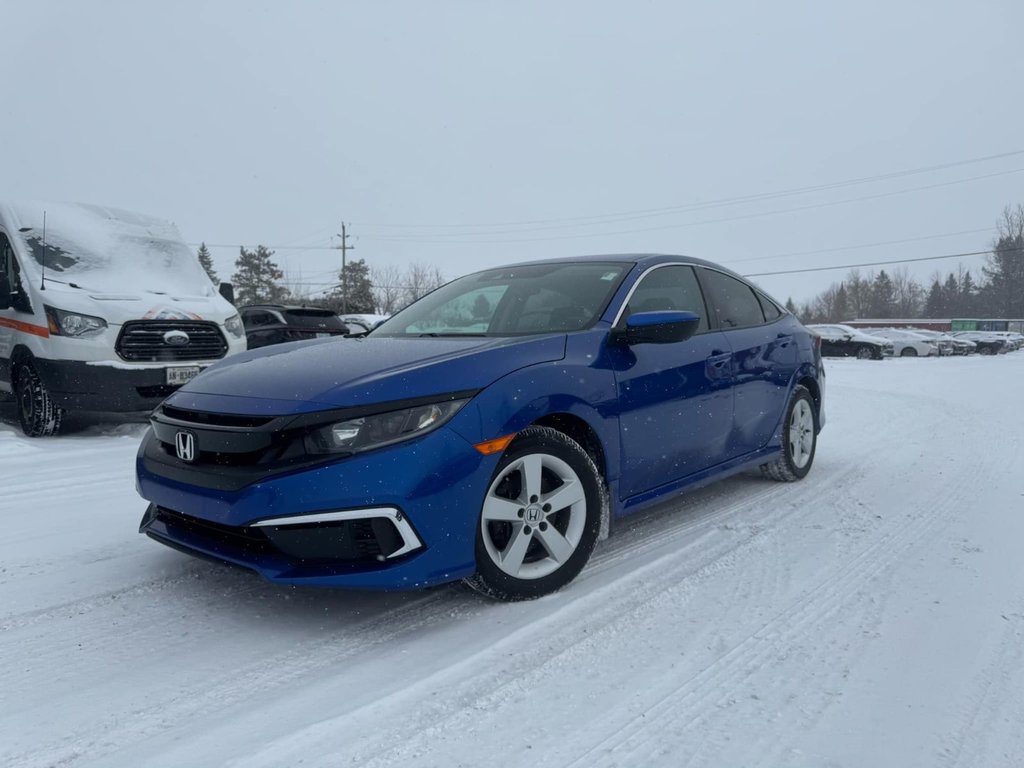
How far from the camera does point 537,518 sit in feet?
9.32

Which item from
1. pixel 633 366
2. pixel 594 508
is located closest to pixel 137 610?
pixel 594 508

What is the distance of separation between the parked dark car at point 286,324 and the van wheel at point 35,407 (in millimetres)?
4844

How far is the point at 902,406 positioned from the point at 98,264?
972 cm

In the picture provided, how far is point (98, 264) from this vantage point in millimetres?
7148

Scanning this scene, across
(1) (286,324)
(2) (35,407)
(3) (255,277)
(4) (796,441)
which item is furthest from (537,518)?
(3) (255,277)

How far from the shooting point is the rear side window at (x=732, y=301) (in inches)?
168

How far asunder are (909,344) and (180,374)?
106 feet

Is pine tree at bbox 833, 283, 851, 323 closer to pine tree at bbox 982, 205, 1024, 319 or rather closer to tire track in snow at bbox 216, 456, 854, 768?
pine tree at bbox 982, 205, 1024, 319

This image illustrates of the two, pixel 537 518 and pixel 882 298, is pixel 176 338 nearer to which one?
pixel 537 518

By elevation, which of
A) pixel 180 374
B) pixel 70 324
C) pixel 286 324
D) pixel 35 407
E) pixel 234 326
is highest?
pixel 70 324

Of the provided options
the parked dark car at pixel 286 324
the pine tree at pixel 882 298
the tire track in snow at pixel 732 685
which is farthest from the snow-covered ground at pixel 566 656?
the pine tree at pixel 882 298

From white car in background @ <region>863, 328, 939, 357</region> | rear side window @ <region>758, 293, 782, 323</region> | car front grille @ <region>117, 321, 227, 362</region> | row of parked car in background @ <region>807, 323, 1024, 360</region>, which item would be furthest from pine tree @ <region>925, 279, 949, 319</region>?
car front grille @ <region>117, 321, 227, 362</region>

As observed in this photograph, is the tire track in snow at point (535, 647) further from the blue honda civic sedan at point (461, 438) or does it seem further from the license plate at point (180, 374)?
the license plate at point (180, 374)

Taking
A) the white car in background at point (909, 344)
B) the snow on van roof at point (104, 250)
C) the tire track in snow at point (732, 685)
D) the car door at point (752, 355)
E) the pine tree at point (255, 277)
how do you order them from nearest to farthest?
the tire track in snow at point (732, 685), the car door at point (752, 355), the snow on van roof at point (104, 250), the white car in background at point (909, 344), the pine tree at point (255, 277)
